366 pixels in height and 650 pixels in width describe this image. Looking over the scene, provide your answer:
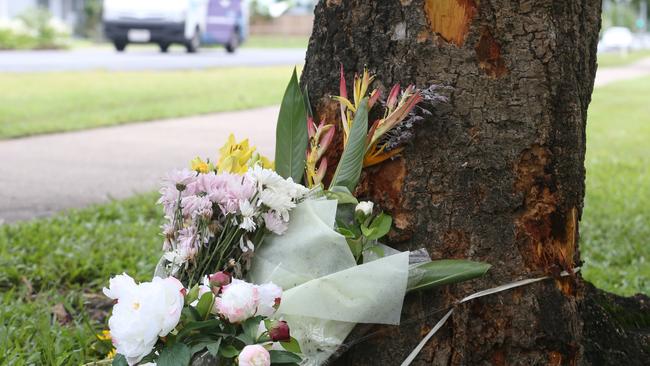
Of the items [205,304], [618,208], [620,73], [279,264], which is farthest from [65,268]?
[620,73]

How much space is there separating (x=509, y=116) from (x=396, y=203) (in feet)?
1.19

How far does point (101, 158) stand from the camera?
813cm

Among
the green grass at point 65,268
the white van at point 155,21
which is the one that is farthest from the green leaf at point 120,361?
the white van at point 155,21

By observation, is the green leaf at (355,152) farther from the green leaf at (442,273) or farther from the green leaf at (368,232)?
the green leaf at (442,273)

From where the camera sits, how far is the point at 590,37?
8.47 feet

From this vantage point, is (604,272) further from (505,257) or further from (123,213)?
(123,213)

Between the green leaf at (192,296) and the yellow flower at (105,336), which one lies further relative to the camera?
the yellow flower at (105,336)

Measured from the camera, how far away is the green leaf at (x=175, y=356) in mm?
1914

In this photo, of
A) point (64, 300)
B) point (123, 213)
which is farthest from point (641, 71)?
point (64, 300)

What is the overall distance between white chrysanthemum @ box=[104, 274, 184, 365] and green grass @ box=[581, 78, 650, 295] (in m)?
2.78

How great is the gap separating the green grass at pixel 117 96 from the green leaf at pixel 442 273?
7.63m

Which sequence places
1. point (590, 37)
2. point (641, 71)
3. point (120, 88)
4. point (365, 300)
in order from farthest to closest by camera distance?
point (641, 71), point (120, 88), point (590, 37), point (365, 300)

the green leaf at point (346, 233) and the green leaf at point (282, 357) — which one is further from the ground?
the green leaf at point (346, 233)

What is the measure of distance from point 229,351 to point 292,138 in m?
0.69
